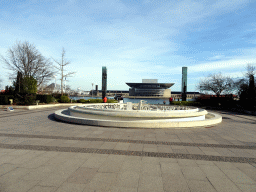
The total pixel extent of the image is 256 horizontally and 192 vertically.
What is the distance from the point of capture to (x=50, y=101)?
87.1 ft

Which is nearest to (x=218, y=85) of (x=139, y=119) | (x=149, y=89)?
(x=139, y=119)

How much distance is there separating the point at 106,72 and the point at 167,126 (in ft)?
136

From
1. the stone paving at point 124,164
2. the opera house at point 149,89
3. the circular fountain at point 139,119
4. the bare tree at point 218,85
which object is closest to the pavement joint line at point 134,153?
the stone paving at point 124,164

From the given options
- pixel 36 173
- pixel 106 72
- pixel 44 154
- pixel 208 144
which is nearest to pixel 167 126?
pixel 208 144

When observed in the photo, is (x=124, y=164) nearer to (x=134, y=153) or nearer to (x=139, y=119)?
(x=134, y=153)

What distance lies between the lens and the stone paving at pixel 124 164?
10.8ft

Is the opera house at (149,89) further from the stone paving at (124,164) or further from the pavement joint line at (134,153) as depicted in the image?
the pavement joint line at (134,153)

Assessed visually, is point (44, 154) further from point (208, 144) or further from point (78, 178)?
point (208, 144)

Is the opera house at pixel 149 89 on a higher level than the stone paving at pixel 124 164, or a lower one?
higher

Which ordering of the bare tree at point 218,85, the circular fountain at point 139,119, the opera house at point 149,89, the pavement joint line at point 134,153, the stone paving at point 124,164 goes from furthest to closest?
the opera house at point 149,89 → the bare tree at point 218,85 → the circular fountain at point 139,119 → the pavement joint line at point 134,153 → the stone paving at point 124,164

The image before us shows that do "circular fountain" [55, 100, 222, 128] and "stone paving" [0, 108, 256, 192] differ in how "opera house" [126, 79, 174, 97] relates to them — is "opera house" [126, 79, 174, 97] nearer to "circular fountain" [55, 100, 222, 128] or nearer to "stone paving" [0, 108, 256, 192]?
"circular fountain" [55, 100, 222, 128]

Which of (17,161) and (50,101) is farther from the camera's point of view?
(50,101)

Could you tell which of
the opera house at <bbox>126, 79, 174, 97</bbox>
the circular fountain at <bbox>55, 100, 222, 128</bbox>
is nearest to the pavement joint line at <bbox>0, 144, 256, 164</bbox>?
the circular fountain at <bbox>55, 100, 222, 128</bbox>

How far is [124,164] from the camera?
4.32 meters
